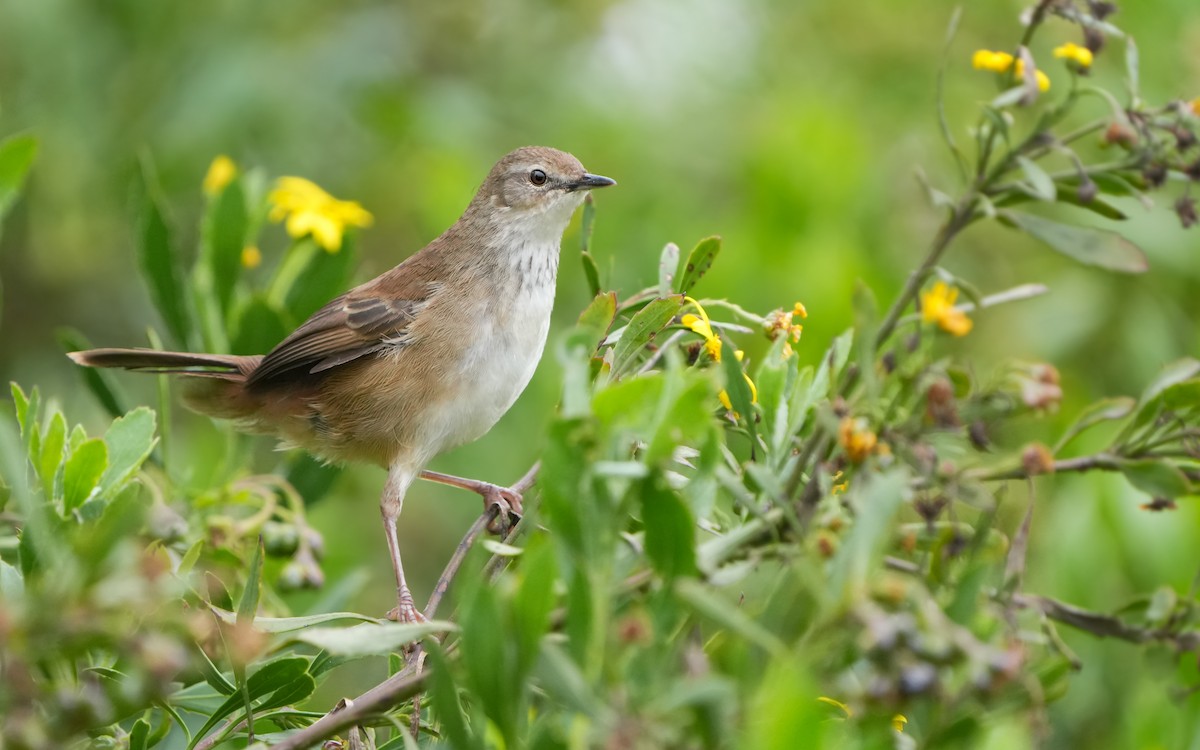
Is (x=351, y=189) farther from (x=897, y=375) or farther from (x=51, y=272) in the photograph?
(x=897, y=375)

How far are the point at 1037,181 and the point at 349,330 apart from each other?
9.93 feet

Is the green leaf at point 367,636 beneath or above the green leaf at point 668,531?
beneath

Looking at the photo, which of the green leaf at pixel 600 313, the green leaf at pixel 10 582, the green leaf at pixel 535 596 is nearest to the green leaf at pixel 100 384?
the green leaf at pixel 10 582

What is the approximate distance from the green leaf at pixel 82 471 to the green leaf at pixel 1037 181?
6.11 ft

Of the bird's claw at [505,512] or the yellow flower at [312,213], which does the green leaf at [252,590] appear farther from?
the yellow flower at [312,213]

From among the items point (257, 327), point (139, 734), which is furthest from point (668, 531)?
point (257, 327)

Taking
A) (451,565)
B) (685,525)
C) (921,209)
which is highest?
(685,525)

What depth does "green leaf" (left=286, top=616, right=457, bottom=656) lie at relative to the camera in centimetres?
182

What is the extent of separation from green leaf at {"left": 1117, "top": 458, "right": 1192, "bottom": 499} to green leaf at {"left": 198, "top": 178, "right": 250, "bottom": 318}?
9.49 ft

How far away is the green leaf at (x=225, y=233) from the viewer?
4062mm

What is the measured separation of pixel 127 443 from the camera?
117 inches

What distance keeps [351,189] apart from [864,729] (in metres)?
6.33

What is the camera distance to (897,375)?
1.82 metres

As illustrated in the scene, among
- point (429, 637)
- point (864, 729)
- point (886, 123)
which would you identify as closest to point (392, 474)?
point (429, 637)
